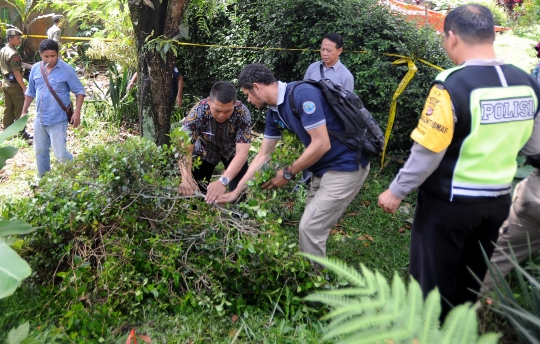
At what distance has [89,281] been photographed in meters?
3.44

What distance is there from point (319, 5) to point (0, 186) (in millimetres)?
5186

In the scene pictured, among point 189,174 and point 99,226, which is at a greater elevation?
point 189,174

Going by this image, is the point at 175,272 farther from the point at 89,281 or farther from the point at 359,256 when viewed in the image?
the point at 359,256

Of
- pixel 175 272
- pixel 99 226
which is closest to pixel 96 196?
pixel 99 226

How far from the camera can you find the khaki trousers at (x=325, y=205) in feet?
12.4

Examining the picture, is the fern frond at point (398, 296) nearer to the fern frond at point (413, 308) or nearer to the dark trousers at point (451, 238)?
the fern frond at point (413, 308)

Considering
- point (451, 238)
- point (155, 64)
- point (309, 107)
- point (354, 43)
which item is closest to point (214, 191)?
point (309, 107)

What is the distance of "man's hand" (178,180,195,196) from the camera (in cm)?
394

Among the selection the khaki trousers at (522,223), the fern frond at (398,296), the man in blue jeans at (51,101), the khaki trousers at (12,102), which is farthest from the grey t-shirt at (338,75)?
the khaki trousers at (12,102)

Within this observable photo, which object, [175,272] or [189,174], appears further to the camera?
[189,174]

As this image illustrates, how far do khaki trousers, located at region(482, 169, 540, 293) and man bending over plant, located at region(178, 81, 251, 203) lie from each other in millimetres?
2160

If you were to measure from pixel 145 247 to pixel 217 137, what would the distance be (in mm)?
1441

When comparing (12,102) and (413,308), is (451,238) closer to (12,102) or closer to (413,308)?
(413,308)

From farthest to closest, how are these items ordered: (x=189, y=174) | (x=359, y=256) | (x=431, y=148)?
(x=359, y=256)
(x=189, y=174)
(x=431, y=148)
